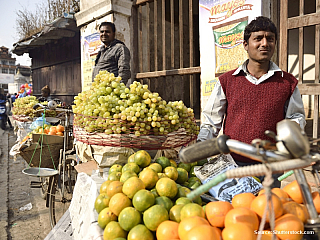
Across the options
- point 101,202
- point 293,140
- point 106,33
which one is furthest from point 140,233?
point 106,33

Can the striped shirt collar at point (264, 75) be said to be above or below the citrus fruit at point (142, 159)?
above

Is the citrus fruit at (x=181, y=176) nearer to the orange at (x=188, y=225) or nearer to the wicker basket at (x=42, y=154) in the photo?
the orange at (x=188, y=225)

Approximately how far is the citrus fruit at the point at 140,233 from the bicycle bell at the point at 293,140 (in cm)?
79

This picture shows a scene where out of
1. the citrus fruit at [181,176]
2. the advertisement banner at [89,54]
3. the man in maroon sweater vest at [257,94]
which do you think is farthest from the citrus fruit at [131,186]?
the advertisement banner at [89,54]

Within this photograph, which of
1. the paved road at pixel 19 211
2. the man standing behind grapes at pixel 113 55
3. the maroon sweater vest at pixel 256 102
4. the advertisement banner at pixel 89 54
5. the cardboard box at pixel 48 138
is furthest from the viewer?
the advertisement banner at pixel 89 54

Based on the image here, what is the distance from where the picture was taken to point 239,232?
843mm

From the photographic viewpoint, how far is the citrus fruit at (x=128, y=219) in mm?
1231

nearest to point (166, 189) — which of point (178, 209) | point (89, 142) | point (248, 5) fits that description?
point (178, 209)

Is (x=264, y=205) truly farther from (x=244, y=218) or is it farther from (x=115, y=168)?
(x=115, y=168)

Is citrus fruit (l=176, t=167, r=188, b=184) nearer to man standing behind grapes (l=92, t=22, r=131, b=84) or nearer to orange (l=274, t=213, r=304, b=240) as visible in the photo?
orange (l=274, t=213, r=304, b=240)

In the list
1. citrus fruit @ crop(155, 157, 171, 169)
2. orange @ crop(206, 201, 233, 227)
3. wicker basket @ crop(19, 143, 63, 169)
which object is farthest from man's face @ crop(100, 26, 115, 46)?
orange @ crop(206, 201, 233, 227)

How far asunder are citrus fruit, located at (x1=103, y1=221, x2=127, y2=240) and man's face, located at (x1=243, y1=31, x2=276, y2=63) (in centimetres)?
147

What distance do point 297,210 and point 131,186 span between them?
81 cm

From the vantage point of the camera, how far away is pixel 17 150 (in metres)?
3.27
